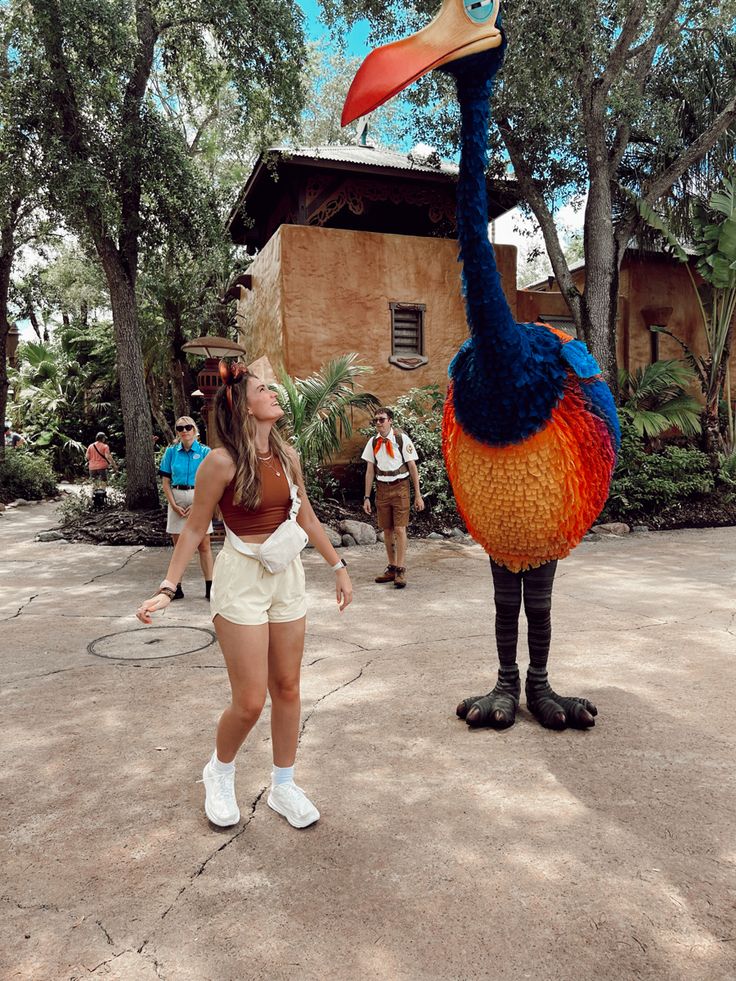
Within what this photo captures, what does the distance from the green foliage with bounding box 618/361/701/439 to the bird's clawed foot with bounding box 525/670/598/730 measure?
29.2 ft

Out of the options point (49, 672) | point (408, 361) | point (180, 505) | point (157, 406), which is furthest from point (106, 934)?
point (157, 406)

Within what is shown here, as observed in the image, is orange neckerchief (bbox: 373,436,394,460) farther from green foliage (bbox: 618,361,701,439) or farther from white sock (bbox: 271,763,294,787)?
green foliage (bbox: 618,361,701,439)

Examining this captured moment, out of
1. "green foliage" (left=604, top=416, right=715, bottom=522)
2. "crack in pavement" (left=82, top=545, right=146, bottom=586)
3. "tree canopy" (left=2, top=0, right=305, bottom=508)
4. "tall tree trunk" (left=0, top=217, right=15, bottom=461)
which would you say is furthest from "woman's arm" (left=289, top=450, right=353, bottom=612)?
"tall tree trunk" (left=0, top=217, right=15, bottom=461)

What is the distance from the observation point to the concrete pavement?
6.38 ft

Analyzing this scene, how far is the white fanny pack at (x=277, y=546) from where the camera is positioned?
97.5 inches

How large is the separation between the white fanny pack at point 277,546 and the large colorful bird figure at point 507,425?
3.56 feet

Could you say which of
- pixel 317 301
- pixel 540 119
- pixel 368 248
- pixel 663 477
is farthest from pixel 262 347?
pixel 663 477

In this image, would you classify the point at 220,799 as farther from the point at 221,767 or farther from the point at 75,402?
the point at 75,402

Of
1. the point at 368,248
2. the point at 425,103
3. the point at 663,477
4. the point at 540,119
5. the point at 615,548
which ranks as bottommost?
the point at 615,548

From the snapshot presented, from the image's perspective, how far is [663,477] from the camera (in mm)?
10656

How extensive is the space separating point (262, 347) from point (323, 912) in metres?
11.8

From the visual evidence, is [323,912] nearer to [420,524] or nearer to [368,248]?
[420,524]

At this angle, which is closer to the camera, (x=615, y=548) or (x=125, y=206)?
(x=615, y=548)

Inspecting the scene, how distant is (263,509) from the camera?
8.43 feet
